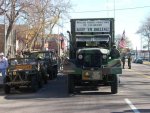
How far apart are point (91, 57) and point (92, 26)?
98.8 inches

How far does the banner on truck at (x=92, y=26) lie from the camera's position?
70.4 feet

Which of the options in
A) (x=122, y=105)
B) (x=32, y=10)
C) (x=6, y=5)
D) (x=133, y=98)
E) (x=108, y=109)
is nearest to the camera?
(x=108, y=109)

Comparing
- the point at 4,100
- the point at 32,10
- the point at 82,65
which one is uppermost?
the point at 32,10

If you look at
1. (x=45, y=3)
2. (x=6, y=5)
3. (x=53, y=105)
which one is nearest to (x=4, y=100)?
→ (x=53, y=105)

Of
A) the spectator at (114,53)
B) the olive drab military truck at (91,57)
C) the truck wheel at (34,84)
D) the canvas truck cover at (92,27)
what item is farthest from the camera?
the canvas truck cover at (92,27)

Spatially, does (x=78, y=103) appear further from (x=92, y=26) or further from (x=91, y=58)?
(x=92, y=26)

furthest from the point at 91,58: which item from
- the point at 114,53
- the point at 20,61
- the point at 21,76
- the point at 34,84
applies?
the point at 20,61

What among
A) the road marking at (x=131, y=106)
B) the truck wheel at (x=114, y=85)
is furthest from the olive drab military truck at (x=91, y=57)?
the road marking at (x=131, y=106)

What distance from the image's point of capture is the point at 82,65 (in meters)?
19.4

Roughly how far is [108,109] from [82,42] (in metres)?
7.79

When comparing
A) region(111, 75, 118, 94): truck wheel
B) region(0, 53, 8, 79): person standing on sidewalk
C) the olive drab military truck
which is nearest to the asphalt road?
region(111, 75, 118, 94): truck wheel

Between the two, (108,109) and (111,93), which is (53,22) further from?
(108,109)

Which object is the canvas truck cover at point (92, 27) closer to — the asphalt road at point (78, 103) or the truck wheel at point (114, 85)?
the truck wheel at point (114, 85)

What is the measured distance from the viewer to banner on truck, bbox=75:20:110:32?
845 inches
